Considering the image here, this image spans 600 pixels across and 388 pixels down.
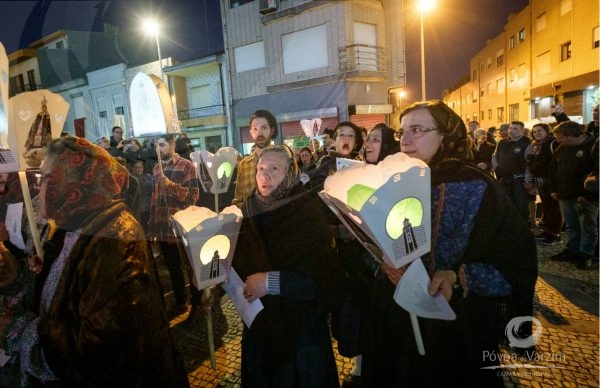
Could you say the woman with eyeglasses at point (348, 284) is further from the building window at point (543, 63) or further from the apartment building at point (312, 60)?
the building window at point (543, 63)

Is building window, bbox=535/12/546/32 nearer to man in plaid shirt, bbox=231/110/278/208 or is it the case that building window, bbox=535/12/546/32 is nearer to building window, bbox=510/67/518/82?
building window, bbox=510/67/518/82

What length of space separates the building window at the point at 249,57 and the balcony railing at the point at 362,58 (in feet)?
16.2

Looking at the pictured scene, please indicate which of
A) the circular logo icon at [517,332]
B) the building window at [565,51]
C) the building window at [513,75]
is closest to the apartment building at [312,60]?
the building window at [565,51]

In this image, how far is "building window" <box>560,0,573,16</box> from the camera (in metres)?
19.2

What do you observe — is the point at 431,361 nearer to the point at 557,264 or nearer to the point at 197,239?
the point at 197,239

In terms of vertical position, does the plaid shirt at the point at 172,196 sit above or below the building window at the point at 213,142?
below

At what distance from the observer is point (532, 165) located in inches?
260

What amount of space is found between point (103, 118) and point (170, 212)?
23992 mm

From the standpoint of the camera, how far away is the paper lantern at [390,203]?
4.42 feet

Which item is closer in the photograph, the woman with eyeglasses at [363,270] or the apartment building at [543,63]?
the woman with eyeglasses at [363,270]

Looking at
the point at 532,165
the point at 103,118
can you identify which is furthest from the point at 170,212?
the point at 103,118

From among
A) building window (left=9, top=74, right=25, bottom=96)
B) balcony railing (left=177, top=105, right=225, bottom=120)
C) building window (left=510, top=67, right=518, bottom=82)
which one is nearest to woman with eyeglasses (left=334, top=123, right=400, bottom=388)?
balcony railing (left=177, top=105, right=225, bottom=120)

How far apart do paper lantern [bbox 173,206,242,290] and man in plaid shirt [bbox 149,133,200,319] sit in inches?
95.7

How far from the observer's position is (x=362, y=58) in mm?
17438
